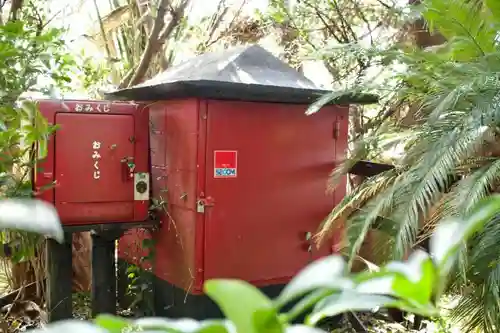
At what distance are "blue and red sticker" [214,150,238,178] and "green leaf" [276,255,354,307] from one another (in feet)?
10.3

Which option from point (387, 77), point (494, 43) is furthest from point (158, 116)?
point (494, 43)

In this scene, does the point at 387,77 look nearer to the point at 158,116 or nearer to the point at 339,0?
the point at 158,116

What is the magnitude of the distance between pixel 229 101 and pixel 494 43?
1.70 metres

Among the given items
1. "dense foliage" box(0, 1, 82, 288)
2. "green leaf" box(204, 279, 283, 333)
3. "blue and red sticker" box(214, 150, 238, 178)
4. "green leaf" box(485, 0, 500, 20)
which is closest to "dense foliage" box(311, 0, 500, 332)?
"green leaf" box(485, 0, 500, 20)

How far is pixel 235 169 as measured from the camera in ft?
12.4

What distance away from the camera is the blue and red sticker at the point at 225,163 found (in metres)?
3.70

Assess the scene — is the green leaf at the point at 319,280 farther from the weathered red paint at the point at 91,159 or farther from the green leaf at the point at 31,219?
the weathered red paint at the point at 91,159

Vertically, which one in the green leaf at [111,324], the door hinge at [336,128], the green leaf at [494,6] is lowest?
the door hinge at [336,128]

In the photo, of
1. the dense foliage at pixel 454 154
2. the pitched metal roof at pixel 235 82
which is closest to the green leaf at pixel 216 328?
the dense foliage at pixel 454 154

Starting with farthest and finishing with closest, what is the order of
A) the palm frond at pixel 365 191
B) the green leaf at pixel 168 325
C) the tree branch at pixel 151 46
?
the tree branch at pixel 151 46 < the palm frond at pixel 365 191 < the green leaf at pixel 168 325

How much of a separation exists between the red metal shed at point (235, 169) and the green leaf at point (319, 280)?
9.81 ft

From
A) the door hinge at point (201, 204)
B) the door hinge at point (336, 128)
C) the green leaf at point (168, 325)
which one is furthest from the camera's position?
the door hinge at point (336, 128)

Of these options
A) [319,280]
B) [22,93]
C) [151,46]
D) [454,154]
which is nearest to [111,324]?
[319,280]

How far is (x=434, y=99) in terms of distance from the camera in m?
2.84
